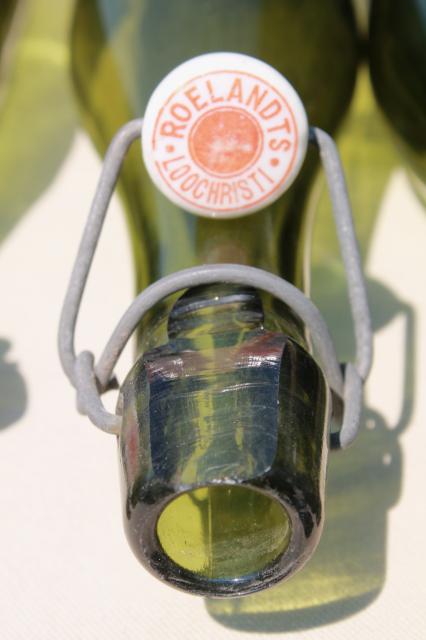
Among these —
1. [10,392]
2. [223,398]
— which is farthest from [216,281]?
[10,392]

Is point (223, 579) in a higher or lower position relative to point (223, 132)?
lower

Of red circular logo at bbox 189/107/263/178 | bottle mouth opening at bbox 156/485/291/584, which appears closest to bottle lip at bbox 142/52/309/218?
red circular logo at bbox 189/107/263/178

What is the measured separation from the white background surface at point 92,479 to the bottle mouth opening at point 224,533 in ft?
0.19

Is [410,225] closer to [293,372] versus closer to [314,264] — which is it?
[314,264]

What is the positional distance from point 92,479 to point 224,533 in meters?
0.11

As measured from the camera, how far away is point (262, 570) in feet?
1.14

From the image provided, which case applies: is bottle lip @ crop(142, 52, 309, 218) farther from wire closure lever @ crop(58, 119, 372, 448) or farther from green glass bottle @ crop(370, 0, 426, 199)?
green glass bottle @ crop(370, 0, 426, 199)

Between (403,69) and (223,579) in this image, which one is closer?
(223,579)

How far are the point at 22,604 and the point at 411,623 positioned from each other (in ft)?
0.52

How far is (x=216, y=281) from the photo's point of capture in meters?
0.37

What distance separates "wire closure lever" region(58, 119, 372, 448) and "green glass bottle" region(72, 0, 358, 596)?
13mm

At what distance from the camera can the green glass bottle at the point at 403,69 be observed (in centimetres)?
50

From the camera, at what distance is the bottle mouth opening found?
35 centimetres

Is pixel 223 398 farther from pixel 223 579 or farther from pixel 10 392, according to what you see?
pixel 10 392
